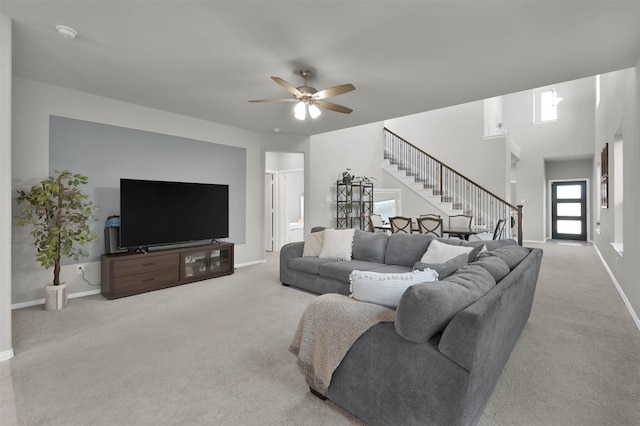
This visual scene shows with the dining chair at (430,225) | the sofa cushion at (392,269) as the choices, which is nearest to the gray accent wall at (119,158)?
the sofa cushion at (392,269)

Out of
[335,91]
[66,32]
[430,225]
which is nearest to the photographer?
[66,32]

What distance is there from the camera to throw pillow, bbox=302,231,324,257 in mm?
4586

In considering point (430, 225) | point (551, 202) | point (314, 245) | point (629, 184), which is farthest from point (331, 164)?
point (551, 202)

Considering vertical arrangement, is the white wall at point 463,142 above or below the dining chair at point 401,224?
above

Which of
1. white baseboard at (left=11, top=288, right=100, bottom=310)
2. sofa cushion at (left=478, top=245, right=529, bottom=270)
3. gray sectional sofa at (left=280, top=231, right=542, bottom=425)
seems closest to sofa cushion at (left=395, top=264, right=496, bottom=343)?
gray sectional sofa at (left=280, top=231, right=542, bottom=425)

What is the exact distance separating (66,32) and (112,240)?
2.55m

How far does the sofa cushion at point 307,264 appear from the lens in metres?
4.18

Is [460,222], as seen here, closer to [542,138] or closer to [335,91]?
[335,91]

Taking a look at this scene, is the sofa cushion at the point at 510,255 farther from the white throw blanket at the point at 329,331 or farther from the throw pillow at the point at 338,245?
the throw pillow at the point at 338,245

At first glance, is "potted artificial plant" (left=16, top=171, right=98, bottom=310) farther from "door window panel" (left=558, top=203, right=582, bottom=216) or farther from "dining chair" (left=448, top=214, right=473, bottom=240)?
"door window panel" (left=558, top=203, right=582, bottom=216)

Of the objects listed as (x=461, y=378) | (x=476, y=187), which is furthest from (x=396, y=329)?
(x=476, y=187)

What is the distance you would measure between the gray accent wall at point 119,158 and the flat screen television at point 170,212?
357 millimetres

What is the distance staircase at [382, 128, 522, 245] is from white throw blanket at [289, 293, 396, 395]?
22.0ft

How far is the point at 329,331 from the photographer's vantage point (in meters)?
1.83
